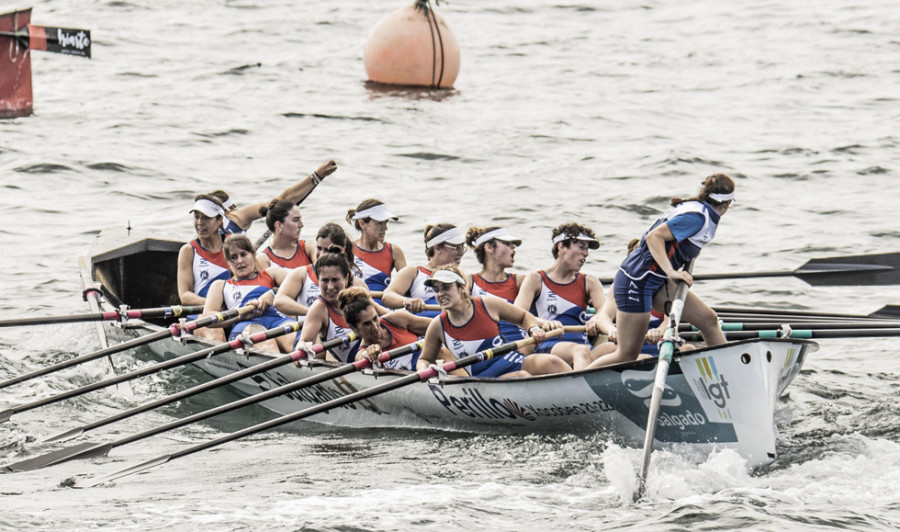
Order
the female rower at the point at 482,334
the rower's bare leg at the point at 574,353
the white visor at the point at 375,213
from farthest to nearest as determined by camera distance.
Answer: the white visor at the point at 375,213, the rower's bare leg at the point at 574,353, the female rower at the point at 482,334

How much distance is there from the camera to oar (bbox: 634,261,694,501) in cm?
663

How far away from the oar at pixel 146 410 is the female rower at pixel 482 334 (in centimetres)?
28

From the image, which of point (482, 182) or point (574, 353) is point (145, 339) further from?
point (482, 182)

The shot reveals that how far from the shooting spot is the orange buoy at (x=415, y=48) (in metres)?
19.0

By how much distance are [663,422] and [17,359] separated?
252 inches

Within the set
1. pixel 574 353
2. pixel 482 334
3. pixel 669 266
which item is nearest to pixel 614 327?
pixel 574 353

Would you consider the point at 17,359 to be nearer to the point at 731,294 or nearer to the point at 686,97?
the point at 731,294

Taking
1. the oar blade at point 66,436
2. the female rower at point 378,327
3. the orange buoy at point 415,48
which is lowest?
the oar blade at point 66,436

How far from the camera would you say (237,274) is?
966 cm

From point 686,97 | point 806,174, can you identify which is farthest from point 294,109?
point 806,174

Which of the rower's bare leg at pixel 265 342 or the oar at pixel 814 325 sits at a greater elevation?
the oar at pixel 814 325

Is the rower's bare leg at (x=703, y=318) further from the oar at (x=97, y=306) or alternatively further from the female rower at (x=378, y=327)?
the oar at (x=97, y=306)

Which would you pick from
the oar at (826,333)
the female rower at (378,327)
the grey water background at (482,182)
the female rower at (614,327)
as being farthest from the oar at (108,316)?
the oar at (826,333)

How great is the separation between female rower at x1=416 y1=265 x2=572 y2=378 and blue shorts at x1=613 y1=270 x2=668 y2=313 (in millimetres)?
683
